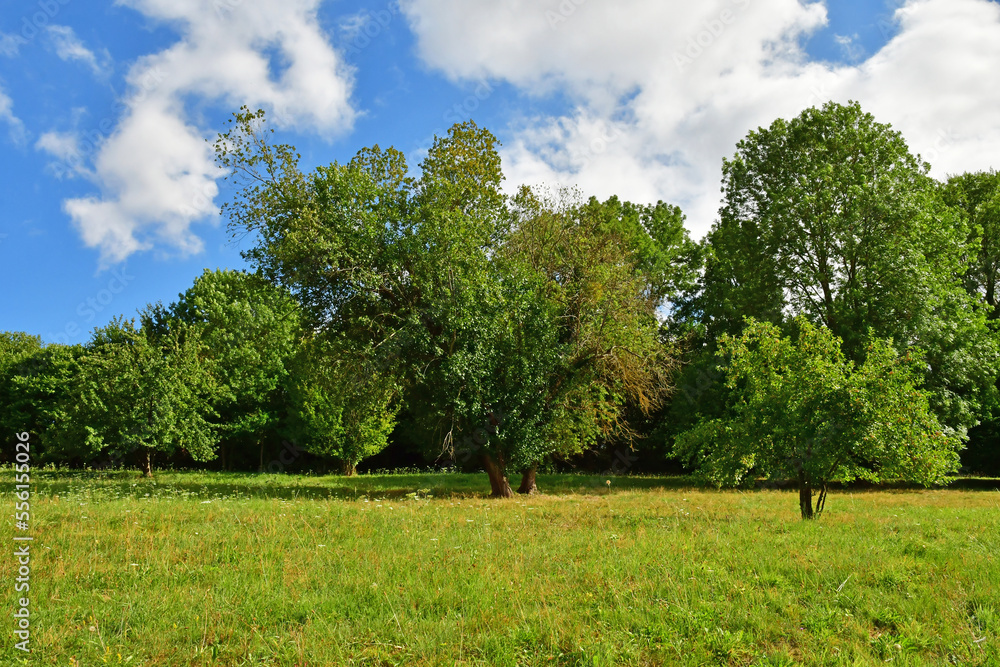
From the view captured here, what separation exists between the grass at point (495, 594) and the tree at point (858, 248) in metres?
16.4

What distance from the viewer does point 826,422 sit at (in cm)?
1069

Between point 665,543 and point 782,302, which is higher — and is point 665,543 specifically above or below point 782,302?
below

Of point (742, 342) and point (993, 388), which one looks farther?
point (993, 388)

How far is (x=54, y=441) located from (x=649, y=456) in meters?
33.6

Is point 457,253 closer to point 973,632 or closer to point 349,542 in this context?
point 349,542

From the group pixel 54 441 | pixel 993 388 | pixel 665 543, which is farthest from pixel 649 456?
pixel 54 441

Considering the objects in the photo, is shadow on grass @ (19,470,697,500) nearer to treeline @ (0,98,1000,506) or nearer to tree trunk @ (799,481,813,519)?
treeline @ (0,98,1000,506)

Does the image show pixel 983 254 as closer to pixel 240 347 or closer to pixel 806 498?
pixel 806 498

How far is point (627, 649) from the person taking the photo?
16.6ft

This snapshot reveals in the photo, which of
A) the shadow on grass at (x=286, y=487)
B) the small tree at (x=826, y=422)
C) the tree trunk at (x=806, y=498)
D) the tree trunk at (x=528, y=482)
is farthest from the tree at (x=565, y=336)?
the tree trunk at (x=806, y=498)

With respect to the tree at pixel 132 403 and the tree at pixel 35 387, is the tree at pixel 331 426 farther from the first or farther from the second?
the tree at pixel 35 387

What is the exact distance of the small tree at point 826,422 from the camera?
1057cm

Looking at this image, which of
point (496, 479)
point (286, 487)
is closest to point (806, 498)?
point (496, 479)

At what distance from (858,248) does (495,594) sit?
24495 mm
